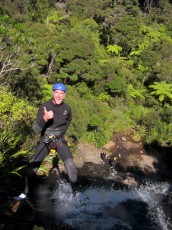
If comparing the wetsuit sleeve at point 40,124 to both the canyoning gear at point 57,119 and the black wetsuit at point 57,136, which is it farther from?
the black wetsuit at point 57,136

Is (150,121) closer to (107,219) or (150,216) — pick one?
(150,216)

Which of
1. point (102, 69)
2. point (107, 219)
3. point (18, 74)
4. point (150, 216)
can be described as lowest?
point (150, 216)

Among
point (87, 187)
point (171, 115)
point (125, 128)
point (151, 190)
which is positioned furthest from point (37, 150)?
point (171, 115)

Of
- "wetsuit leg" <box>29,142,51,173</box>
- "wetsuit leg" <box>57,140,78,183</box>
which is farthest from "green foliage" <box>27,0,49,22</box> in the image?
"wetsuit leg" <box>57,140,78,183</box>

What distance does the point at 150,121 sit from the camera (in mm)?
22375

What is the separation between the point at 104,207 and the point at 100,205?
0.24 metres

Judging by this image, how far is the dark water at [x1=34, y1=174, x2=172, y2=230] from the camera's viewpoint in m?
10.4

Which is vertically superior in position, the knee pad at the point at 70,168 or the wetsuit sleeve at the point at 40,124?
the wetsuit sleeve at the point at 40,124

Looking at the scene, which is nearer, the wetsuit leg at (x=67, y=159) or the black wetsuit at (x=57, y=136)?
the black wetsuit at (x=57, y=136)

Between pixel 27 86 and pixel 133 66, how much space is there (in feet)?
51.9

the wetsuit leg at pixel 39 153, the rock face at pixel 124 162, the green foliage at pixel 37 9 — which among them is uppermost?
the green foliage at pixel 37 9

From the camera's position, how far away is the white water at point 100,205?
1047 cm

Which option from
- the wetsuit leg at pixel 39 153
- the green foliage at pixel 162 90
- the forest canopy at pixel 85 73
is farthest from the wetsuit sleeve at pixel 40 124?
the green foliage at pixel 162 90

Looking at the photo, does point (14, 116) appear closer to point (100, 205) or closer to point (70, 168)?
point (100, 205)
